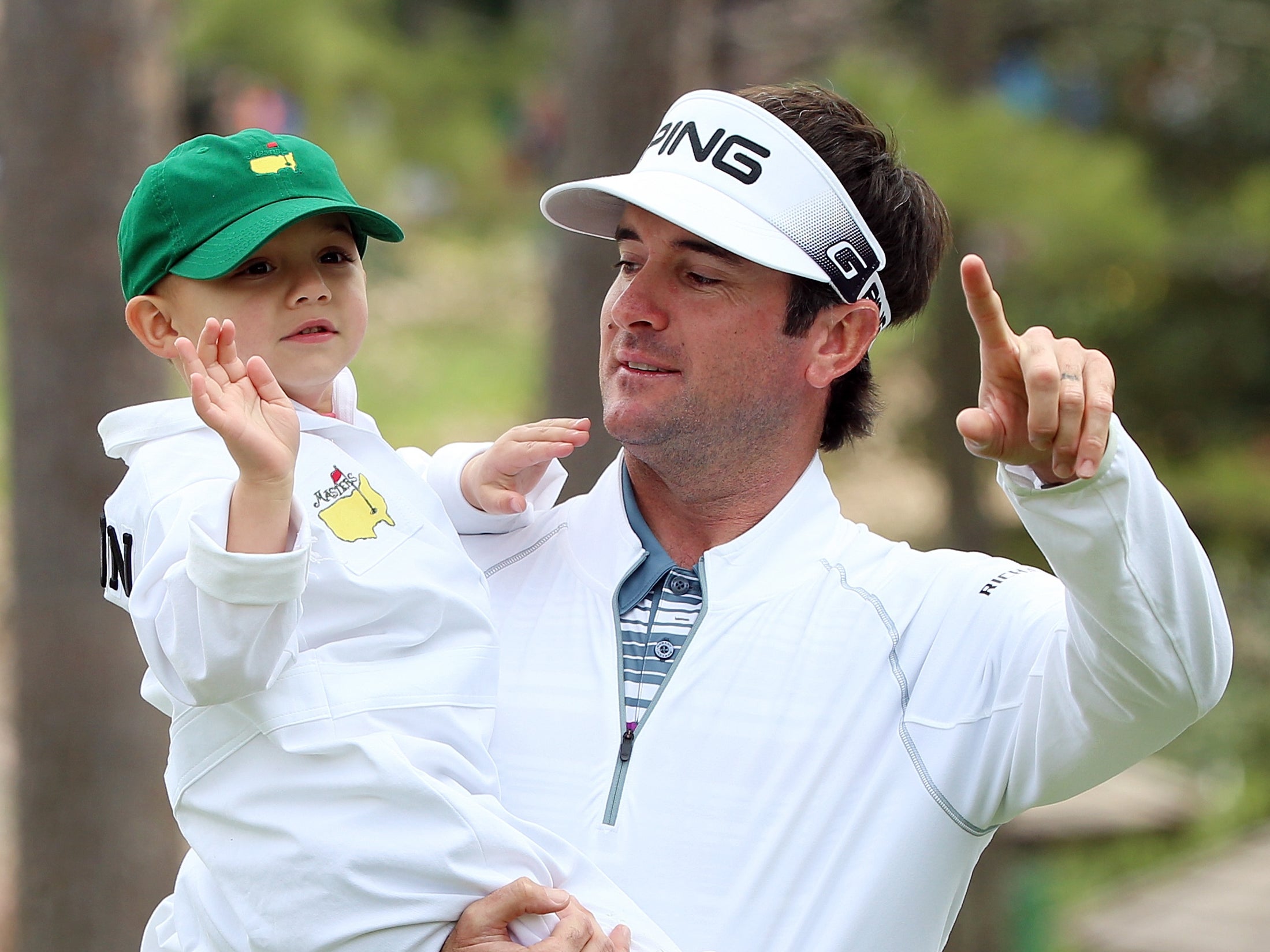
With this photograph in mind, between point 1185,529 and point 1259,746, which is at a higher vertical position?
point 1185,529

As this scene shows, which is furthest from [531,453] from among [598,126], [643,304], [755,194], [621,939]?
[598,126]

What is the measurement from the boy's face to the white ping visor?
1.43 feet

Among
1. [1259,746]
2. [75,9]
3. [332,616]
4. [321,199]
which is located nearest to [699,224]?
[321,199]

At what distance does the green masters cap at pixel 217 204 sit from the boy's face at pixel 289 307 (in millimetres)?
34

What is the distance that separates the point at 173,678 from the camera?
5.47ft

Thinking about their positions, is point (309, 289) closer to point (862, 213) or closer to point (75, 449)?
point (862, 213)

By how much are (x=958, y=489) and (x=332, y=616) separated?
14.8 ft

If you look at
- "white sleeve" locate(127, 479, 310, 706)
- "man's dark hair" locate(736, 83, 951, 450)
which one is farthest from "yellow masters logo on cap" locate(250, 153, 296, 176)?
"man's dark hair" locate(736, 83, 951, 450)

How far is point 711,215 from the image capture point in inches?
82.7

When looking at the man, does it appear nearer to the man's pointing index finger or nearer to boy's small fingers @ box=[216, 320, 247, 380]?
the man's pointing index finger

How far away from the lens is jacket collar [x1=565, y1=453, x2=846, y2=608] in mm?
2055

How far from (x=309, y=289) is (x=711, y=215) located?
57cm

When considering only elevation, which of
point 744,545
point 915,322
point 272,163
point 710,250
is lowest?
point 744,545

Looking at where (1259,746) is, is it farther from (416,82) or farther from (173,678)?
(416,82)
